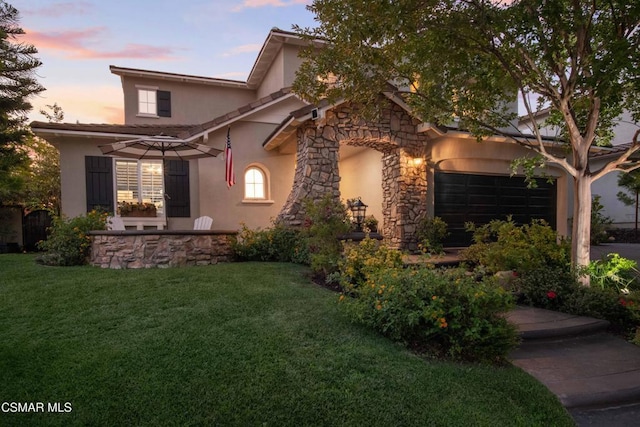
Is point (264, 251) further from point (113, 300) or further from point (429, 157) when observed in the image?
point (429, 157)

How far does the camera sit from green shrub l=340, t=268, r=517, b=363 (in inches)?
135

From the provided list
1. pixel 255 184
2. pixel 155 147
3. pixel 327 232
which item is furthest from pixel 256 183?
pixel 327 232

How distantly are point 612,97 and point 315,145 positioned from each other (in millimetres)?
5700

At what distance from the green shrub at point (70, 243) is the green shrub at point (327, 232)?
5.13 meters

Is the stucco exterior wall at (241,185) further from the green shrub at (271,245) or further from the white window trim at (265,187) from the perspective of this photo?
the green shrub at (271,245)

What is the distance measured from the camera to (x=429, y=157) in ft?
32.4

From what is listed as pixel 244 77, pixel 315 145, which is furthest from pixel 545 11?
pixel 244 77

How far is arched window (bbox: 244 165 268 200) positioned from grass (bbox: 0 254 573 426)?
593 centimetres

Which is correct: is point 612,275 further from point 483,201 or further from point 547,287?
point 483,201

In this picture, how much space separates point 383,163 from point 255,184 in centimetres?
395

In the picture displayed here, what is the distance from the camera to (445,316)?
3.54 m

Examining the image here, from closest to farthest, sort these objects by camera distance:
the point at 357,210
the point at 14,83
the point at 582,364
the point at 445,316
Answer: the point at 445,316, the point at 582,364, the point at 357,210, the point at 14,83

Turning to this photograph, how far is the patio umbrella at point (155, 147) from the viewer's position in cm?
760

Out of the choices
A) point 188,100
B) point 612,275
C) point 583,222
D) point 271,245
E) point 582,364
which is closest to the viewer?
point 582,364
